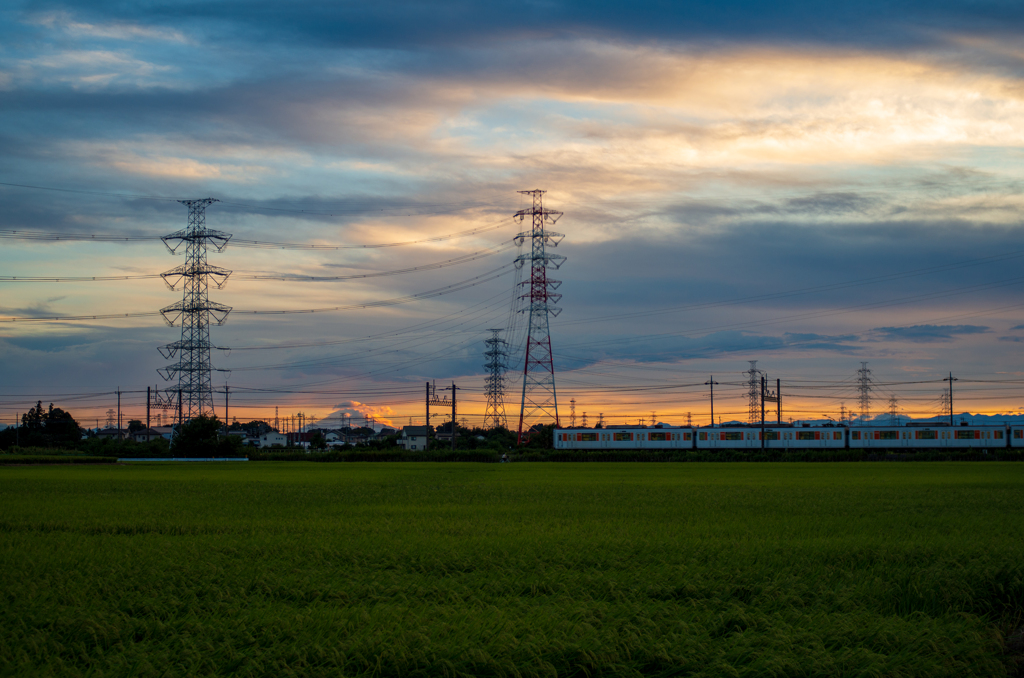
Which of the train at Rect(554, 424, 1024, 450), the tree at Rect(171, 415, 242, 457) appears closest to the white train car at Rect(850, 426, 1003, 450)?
the train at Rect(554, 424, 1024, 450)

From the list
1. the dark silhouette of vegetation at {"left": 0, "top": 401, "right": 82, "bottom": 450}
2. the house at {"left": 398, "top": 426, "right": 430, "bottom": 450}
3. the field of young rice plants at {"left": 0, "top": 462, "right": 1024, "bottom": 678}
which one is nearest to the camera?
the field of young rice plants at {"left": 0, "top": 462, "right": 1024, "bottom": 678}

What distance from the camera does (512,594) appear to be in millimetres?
11344

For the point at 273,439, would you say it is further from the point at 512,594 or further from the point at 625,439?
the point at 512,594

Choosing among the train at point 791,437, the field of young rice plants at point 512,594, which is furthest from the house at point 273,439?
the field of young rice plants at point 512,594

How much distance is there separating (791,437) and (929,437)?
1252 cm

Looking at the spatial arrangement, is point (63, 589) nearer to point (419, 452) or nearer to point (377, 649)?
point (377, 649)

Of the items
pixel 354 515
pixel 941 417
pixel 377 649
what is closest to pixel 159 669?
pixel 377 649

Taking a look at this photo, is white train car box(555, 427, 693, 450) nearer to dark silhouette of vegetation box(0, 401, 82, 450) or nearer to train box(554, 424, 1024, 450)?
train box(554, 424, 1024, 450)

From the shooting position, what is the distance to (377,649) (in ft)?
27.7

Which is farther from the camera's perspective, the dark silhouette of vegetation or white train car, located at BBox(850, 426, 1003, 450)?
the dark silhouette of vegetation

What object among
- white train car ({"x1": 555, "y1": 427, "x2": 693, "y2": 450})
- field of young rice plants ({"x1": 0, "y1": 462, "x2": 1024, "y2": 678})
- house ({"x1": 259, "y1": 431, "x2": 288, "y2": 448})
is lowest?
house ({"x1": 259, "y1": 431, "x2": 288, "y2": 448})

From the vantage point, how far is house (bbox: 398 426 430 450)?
139 metres

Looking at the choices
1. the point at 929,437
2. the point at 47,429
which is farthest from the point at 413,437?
the point at 929,437

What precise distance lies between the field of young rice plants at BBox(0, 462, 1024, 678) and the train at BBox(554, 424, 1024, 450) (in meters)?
55.6
